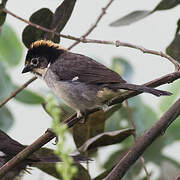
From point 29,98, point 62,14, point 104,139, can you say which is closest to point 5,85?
point 29,98

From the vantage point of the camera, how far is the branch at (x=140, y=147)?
0.80 meters

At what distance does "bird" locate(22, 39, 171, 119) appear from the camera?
5.11 feet

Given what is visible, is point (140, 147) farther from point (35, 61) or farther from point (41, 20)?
point (35, 61)

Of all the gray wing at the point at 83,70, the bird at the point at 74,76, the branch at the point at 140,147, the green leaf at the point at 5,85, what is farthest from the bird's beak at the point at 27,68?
the branch at the point at 140,147

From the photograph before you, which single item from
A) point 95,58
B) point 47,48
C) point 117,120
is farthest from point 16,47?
point 117,120

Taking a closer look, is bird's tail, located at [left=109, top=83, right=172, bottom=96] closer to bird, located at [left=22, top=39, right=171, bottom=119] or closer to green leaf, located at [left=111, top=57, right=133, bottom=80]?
bird, located at [left=22, top=39, right=171, bottom=119]

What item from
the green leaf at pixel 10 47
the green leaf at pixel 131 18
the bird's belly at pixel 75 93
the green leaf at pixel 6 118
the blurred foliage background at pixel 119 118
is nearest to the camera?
the blurred foliage background at pixel 119 118

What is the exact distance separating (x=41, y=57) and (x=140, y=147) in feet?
3.78

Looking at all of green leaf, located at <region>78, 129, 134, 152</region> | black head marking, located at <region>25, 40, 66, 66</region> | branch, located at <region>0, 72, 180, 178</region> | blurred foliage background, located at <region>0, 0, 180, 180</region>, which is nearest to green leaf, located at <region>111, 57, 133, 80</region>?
blurred foliage background, located at <region>0, 0, 180, 180</region>

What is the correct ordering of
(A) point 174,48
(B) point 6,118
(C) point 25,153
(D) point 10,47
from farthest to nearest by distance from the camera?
(D) point 10,47
(B) point 6,118
(A) point 174,48
(C) point 25,153

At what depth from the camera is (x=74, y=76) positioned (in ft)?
5.65

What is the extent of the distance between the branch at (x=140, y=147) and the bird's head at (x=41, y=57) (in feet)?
3.25

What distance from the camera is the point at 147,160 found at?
1.44 m

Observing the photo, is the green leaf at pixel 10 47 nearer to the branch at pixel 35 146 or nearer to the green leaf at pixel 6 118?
the green leaf at pixel 6 118
